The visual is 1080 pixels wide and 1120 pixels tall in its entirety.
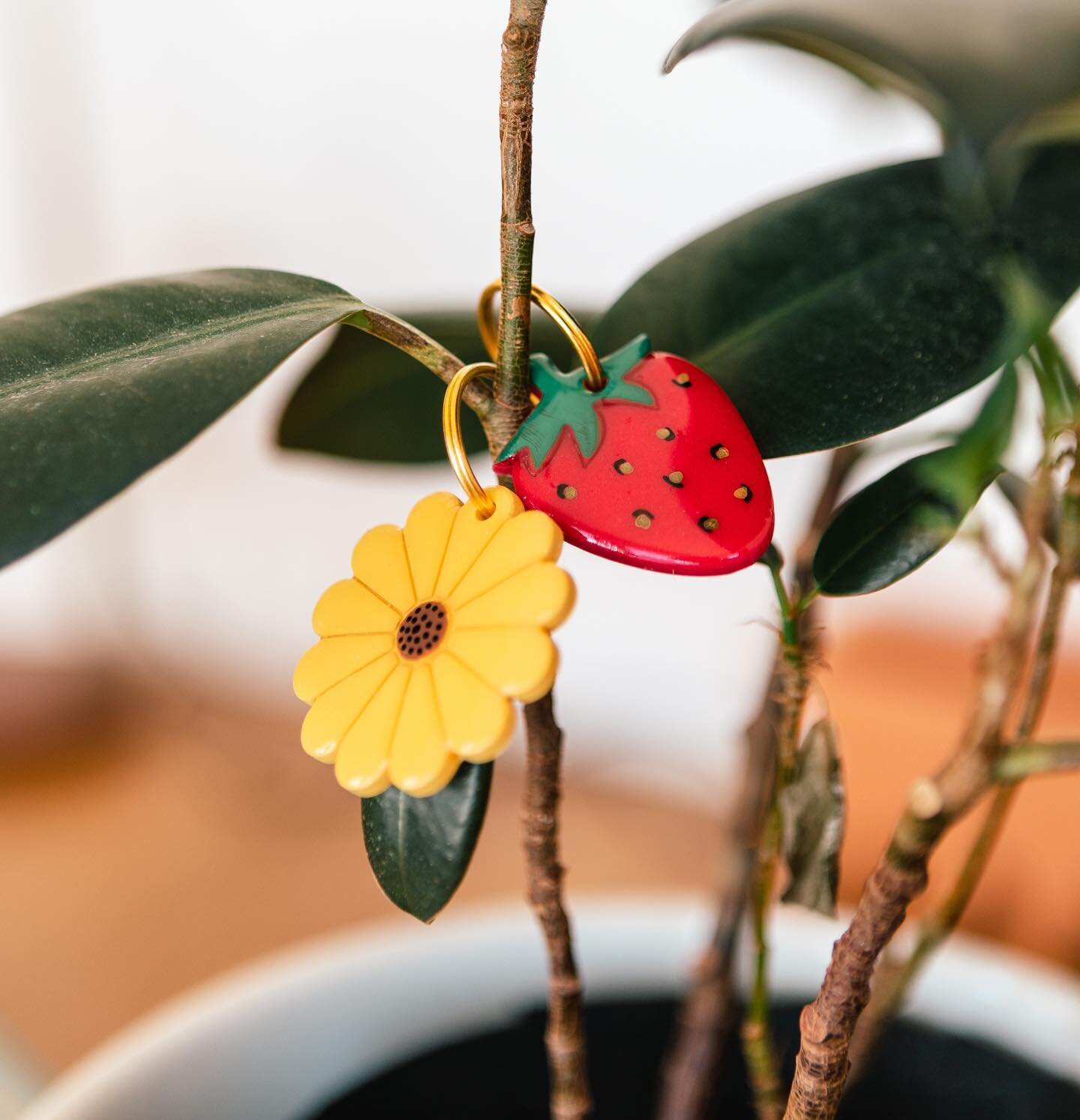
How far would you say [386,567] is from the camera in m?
0.33

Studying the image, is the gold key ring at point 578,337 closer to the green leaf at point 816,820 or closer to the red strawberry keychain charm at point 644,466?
the red strawberry keychain charm at point 644,466

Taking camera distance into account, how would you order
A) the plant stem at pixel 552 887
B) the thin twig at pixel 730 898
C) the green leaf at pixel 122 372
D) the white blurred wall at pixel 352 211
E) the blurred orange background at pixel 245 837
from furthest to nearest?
the white blurred wall at pixel 352 211 < the blurred orange background at pixel 245 837 < the thin twig at pixel 730 898 < the plant stem at pixel 552 887 < the green leaf at pixel 122 372

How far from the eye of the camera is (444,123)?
52.1 inches

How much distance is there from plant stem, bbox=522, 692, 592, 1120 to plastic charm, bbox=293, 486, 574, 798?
41mm

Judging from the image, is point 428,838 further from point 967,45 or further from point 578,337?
point 967,45

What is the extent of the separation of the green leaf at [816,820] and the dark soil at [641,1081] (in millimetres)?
312

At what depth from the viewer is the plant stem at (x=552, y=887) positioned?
336 mm

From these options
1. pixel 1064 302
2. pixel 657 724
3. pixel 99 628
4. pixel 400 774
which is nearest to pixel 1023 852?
pixel 657 724

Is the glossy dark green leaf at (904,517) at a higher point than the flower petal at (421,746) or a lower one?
higher

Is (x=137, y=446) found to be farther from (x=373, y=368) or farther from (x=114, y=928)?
(x=114, y=928)

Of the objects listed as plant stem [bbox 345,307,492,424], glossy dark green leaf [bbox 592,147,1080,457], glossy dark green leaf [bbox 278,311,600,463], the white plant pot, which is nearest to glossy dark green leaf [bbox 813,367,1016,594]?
glossy dark green leaf [bbox 592,147,1080,457]

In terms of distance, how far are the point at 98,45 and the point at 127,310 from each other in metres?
1.41

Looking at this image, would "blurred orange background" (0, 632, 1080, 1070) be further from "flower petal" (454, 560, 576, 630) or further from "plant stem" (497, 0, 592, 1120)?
"flower petal" (454, 560, 576, 630)

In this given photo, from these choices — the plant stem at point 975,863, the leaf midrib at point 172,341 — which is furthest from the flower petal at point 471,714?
the plant stem at point 975,863
